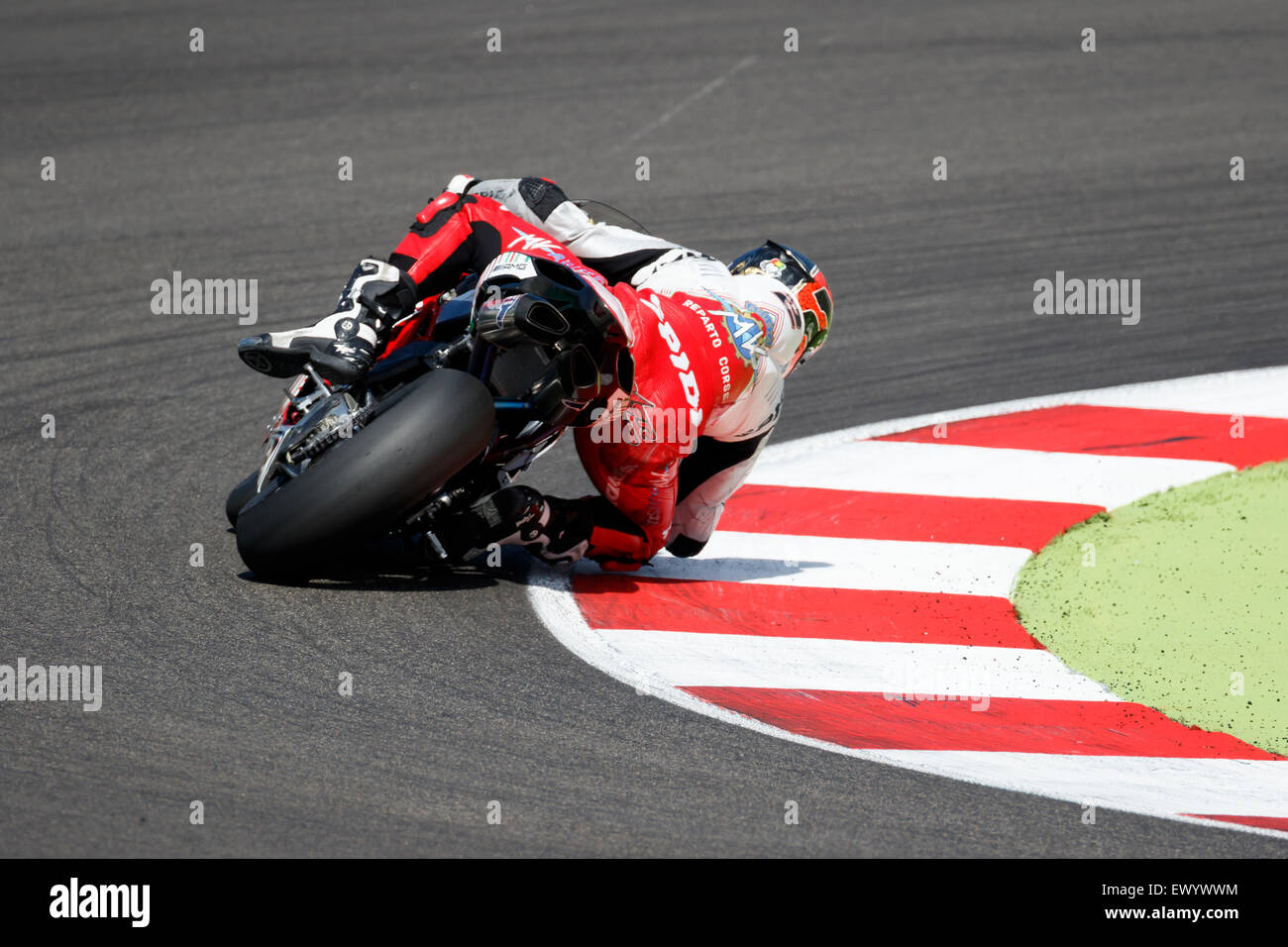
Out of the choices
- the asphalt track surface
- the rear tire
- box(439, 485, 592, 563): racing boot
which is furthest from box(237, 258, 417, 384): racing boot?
the asphalt track surface

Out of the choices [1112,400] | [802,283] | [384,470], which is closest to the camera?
[384,470]

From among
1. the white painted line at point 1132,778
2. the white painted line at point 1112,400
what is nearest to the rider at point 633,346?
the white painted line at point 1132,778

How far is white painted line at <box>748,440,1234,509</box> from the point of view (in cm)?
707

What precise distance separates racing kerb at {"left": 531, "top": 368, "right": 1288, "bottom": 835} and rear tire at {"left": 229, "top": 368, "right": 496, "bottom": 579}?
0.69 meters

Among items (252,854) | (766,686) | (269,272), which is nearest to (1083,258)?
(269,272)

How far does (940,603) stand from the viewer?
600 cm

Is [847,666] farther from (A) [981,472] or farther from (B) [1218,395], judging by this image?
(B) [1218,395]

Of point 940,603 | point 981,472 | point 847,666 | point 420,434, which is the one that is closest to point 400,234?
point 981,472

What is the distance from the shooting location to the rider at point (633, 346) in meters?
5.41

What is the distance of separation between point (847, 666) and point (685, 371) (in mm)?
1073

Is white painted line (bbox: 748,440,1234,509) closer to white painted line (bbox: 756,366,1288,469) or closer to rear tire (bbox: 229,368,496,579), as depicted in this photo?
white painted line (bbox: 756,366,1288,469)

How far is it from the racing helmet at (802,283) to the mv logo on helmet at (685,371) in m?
0.58

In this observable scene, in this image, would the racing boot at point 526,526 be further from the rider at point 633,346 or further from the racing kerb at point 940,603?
the racing kerb at point 940,603
